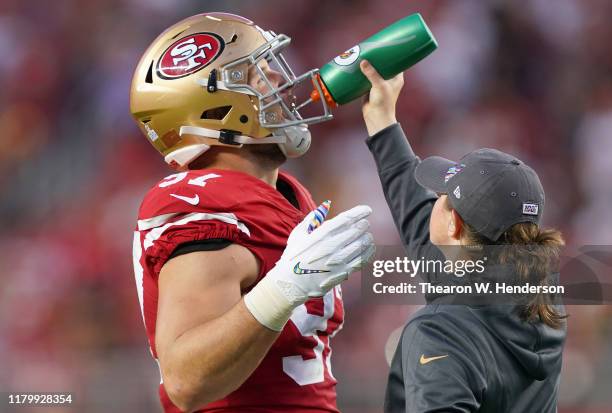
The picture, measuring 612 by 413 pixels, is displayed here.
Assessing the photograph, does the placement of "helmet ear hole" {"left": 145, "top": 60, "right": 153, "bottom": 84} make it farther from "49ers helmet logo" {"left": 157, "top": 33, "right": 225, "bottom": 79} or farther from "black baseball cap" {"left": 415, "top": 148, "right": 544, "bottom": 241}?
"black baseball cap" {"left": 415, "top": 148, "right": 544, "bottom": 241}

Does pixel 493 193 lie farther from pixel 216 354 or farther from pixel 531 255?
pixel 216 354

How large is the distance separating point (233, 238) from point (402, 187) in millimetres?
688

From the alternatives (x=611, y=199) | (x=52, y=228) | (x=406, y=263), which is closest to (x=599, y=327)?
(x=611, y=199)

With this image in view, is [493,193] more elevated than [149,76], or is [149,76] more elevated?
[149,76]

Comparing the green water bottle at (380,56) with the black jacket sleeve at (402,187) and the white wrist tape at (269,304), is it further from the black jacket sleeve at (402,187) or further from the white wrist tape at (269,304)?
the white wrist tape at (269,304)

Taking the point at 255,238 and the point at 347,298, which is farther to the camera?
the point at 347,298

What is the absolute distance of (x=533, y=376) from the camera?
1.92 metres

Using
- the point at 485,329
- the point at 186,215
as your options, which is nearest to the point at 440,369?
the point at 485,329

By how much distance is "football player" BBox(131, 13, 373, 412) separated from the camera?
1811 millimetres

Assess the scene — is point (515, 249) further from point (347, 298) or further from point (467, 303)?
point (347, 298)

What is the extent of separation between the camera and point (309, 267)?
180cm

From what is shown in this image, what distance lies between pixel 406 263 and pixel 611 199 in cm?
293

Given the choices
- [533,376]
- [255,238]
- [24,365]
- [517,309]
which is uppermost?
[255,238]

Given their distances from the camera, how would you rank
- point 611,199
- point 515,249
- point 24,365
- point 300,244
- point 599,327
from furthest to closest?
point 611,199
point 24,365
point 599,327
point 515,249
point 300,244
